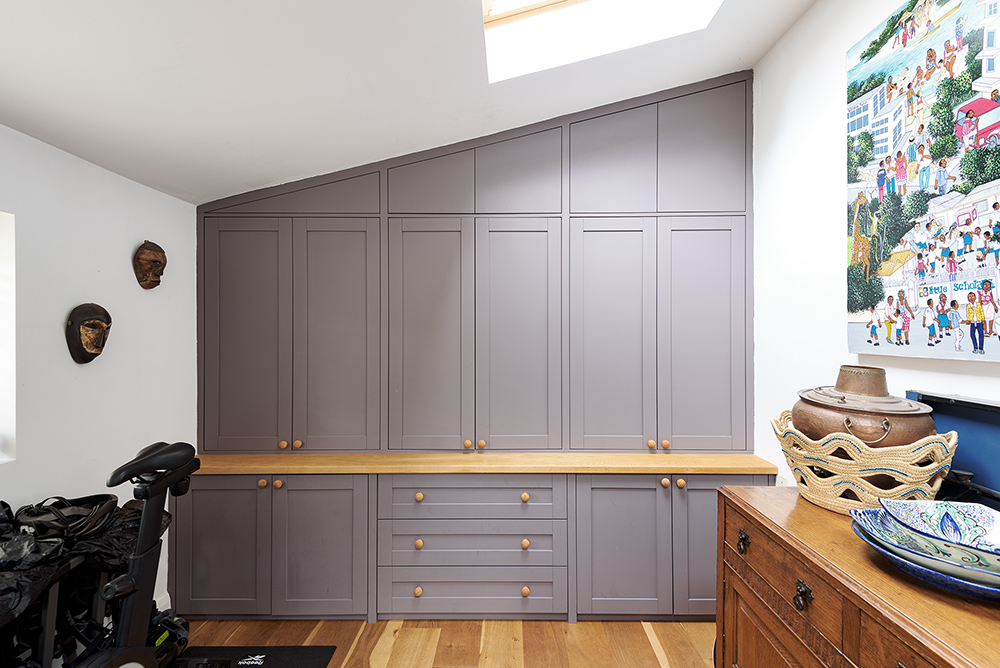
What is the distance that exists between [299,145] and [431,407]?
1.46 metres

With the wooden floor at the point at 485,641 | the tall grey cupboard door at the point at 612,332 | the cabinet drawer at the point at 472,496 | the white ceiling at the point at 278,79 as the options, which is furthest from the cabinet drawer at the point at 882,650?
the white ceiling at the point at 278,79

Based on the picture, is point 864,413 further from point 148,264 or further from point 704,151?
point 148,264

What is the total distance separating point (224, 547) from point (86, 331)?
1229 millimetres

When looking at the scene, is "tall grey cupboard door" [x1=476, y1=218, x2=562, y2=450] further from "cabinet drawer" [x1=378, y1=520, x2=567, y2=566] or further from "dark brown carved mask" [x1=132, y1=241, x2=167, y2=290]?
"dark brown carved mask" [x1=132, y1=241, x2=167, y2=290]

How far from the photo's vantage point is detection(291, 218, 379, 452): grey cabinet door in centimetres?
262

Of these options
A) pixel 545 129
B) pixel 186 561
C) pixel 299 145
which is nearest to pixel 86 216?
pixel 299 145

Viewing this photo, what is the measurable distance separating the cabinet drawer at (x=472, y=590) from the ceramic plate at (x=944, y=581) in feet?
5.47

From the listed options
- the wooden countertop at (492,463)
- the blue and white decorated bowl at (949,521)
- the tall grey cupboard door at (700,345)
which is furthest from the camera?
the tall grey cupboard door at (700,345)

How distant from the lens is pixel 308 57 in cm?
163

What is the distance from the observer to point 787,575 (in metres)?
1.23

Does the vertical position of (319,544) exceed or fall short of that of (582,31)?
it falls short

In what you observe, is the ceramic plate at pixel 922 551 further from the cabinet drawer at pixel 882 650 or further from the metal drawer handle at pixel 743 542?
the metal drawer handle at pixel 743 542

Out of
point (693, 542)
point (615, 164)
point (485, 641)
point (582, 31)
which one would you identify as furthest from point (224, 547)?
point (582, 31)

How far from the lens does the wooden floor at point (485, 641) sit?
213 cm
